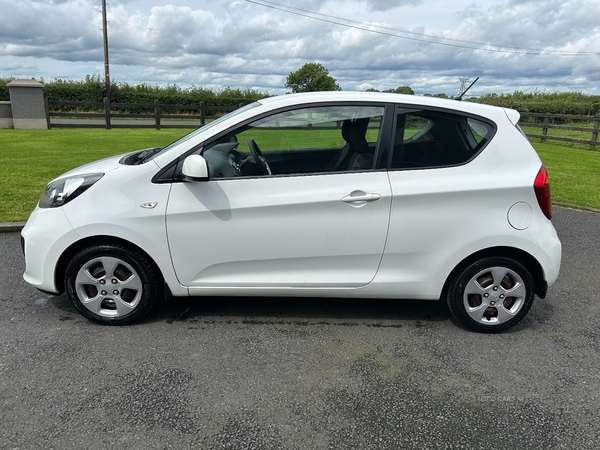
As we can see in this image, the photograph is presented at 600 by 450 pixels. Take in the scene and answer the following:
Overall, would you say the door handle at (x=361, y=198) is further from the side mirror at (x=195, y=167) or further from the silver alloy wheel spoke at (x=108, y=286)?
the silver alloy wheel spoke at (x=108, y=286)

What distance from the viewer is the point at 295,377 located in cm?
294

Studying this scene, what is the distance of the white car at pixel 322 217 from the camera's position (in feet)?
10.7

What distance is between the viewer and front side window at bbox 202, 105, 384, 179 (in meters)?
3.37

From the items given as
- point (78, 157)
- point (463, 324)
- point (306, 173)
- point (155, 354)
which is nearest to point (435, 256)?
point (463, 324)

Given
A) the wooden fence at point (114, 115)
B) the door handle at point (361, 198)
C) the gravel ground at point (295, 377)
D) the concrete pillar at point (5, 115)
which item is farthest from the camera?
the wooden fence at point (114, 115)

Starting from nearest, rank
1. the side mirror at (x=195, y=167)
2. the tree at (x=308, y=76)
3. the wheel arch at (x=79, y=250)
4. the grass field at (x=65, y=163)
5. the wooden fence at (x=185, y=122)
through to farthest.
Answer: the side mirror at (x=195, y=167), the wheel arch at (x=79, y=250), the grass field at (x=65, y=163), the wooden fence at (x=185, y=122), the tree at (x=308, y=76)

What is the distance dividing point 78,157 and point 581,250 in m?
A: 10.8

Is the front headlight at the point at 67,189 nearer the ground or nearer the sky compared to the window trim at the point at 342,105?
nearer the ground

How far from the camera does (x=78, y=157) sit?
1155 centimetres

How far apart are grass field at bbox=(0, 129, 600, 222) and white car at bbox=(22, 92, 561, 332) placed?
3409 millimetres

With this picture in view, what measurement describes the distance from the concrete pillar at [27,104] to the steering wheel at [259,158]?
18384 mm

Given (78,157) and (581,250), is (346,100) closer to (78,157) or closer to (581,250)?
(581,250)

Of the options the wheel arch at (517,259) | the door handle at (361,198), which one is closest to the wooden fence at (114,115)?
the door handle at (361,198)

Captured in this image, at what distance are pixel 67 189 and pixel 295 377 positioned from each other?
6.86ft
